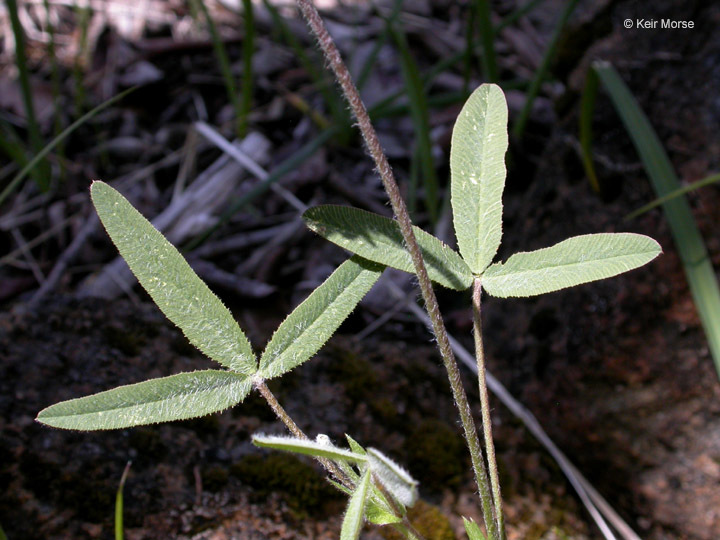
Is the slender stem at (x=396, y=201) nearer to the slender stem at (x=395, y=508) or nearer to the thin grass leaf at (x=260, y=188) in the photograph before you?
the slender stem at (x=395, y=508)

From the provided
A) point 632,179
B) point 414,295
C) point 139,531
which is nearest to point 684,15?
point 632,179

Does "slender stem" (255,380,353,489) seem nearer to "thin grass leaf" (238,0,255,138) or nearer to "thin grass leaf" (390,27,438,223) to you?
"thin grass leaf" (390,27,438,223)

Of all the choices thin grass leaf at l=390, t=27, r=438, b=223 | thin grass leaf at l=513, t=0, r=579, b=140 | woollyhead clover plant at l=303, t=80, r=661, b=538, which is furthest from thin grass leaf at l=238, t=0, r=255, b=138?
woollyhead clover plant at l=303, t=80, r=661, b=538

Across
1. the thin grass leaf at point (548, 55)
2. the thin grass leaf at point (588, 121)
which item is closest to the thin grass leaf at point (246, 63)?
the thin grass leaf at point (548, 55)

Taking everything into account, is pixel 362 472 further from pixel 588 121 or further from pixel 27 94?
pixel 27 94

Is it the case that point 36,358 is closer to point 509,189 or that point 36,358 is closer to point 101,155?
point 101,155

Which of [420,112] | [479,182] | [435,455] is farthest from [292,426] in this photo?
[420,112]
